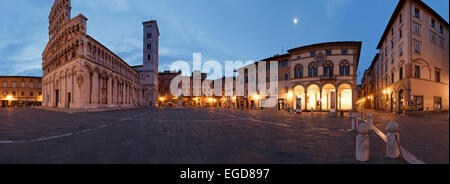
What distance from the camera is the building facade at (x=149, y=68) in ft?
193

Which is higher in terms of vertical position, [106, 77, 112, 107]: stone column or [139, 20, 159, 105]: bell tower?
[139, 20, 159, 105]: bell tower

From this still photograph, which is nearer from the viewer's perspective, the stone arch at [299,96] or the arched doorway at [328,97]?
the arched doorway at [328,97]

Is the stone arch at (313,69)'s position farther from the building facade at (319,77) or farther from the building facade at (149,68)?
the building facade at (149,68)

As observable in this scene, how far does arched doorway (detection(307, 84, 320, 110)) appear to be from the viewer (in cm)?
3001

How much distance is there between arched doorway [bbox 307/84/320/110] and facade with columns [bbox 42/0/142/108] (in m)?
38.6

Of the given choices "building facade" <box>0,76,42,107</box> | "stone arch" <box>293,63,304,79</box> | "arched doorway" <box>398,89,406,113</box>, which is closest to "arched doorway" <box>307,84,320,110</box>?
"stone arch" <box>293,63,304,79</box>

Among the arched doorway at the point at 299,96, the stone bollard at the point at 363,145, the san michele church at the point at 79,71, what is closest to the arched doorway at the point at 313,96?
the arched doorway at the point at 299,96

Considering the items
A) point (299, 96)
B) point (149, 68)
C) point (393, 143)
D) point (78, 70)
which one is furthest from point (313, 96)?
point (149, 68)

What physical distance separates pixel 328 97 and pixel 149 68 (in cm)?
5578

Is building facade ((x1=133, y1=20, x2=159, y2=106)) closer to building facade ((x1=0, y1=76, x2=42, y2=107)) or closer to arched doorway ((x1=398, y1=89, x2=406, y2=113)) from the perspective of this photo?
building facade ((x1=0, y1=76, x2=42, y2=107))

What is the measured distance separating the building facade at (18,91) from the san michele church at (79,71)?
2568 centimetres

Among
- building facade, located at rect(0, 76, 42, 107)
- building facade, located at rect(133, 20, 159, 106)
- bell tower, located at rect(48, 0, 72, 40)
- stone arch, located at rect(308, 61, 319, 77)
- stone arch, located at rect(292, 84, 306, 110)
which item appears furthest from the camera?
building facade, located at rect(133, 20, 159, 106)
